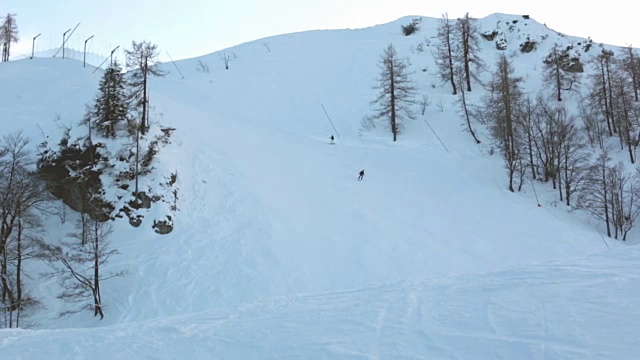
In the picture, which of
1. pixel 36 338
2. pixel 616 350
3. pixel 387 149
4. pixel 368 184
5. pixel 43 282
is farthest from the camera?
pixel 387 149

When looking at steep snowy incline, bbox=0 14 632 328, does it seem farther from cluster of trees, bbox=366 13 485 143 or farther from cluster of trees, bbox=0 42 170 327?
cluster of trees, bbox=366 13 485 143

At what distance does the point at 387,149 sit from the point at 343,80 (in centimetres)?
1924

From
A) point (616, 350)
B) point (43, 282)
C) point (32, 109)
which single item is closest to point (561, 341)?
point (616, 350)

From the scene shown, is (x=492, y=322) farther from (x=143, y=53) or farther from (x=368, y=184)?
(x=143, y=53)

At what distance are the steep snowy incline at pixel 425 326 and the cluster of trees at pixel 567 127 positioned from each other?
2281 centimetres

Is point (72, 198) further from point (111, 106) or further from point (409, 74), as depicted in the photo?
point (409, 74)

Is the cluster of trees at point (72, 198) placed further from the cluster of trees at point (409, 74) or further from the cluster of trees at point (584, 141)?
the cluster of trees at point (584, 141)

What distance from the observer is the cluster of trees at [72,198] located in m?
19.3

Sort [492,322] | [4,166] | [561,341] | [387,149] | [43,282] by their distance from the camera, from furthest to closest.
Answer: [387,149], [4,166], [43,282], [492,322], [561,341]

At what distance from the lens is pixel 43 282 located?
2088cm

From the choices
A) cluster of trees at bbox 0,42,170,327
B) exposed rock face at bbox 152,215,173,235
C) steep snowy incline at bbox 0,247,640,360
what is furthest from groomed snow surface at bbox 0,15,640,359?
cluster of trees at bbox 0,42,170,327

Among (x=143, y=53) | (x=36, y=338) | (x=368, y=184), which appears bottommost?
(x=36, y=338)

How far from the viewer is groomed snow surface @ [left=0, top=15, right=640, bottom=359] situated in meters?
6.09

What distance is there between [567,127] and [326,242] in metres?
22.6
